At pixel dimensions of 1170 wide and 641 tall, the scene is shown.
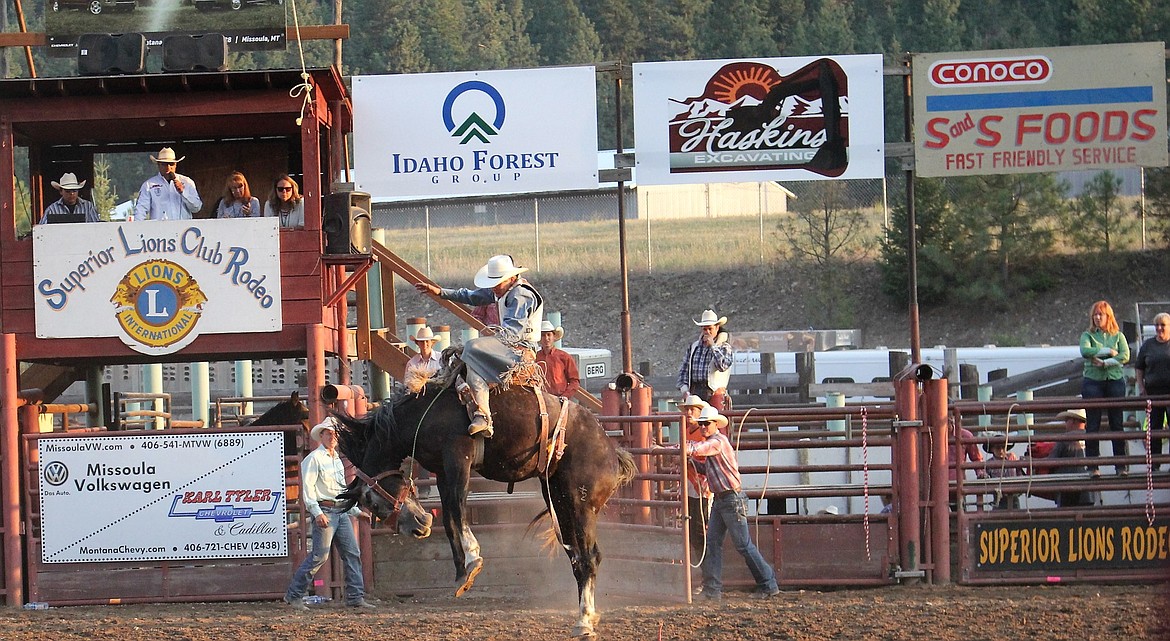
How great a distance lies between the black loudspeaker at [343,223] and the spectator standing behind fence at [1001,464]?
5641 mm

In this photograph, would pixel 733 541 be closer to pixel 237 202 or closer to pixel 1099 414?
pixel 1099 414

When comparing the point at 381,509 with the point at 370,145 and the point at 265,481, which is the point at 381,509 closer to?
the point at 265,481

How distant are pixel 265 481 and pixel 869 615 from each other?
5225 millimetres

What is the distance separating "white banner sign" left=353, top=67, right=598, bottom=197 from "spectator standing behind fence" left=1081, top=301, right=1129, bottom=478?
4698 mm

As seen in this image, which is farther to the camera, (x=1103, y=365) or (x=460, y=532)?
(x=1103, y=365)

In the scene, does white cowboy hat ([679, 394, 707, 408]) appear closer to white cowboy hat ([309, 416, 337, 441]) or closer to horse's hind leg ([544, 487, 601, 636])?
horse's hind leg ([544, 487, 601, 636])

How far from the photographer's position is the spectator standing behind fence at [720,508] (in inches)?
437

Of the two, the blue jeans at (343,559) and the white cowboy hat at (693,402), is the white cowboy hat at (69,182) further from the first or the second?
the white cowboy hat at (693,402)

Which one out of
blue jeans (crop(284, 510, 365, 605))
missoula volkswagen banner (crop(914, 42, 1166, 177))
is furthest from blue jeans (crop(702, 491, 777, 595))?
missoula volkswagen banner (crop(914, 42, 1166, 177))

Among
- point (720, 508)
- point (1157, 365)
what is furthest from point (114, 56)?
point (1157, 365)

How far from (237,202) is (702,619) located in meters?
6.12

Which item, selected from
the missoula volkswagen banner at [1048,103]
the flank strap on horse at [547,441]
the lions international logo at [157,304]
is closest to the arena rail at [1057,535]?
the missoula volkswagen banner at [1048,103]

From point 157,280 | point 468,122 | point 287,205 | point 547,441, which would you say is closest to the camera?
point 547,441

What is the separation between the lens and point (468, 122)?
13102 millimetres
